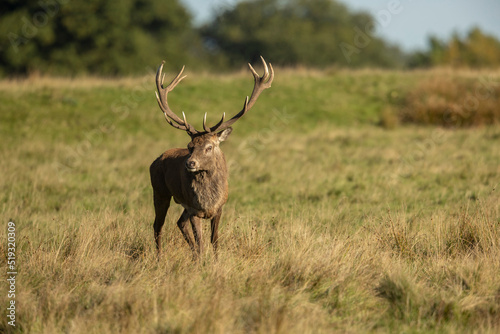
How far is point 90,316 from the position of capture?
4426 mm

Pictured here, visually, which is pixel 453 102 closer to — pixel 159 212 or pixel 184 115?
pixel 184 115

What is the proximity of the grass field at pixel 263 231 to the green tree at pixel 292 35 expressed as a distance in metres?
30.8

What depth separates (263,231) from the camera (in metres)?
6.37

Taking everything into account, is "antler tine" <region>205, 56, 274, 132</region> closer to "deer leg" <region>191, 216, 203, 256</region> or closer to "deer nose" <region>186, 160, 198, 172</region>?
"deer nose" <region>186, 160, 198, 172</region>

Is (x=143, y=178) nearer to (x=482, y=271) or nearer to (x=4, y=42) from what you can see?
(x=482, y=271)

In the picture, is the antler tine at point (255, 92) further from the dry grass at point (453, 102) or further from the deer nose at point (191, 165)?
the dry grass at point (453, 102)

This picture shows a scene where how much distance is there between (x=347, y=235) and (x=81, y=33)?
2849cm

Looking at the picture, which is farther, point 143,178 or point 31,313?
point 143,178

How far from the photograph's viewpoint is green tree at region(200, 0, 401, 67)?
47.9 meters

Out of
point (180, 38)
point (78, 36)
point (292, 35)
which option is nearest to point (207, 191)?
point (78, 36)

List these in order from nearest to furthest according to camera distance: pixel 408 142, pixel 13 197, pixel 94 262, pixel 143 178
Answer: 1. pixel 94 262
2. pixel 13 197
3. pixel 143 178
4. pixel 408 142

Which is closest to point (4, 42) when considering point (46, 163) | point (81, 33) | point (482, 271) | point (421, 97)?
point (81, 33)

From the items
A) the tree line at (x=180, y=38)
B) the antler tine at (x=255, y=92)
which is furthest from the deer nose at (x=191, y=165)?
the tree line at (x=180, y=38)

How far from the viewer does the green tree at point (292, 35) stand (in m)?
47.9
